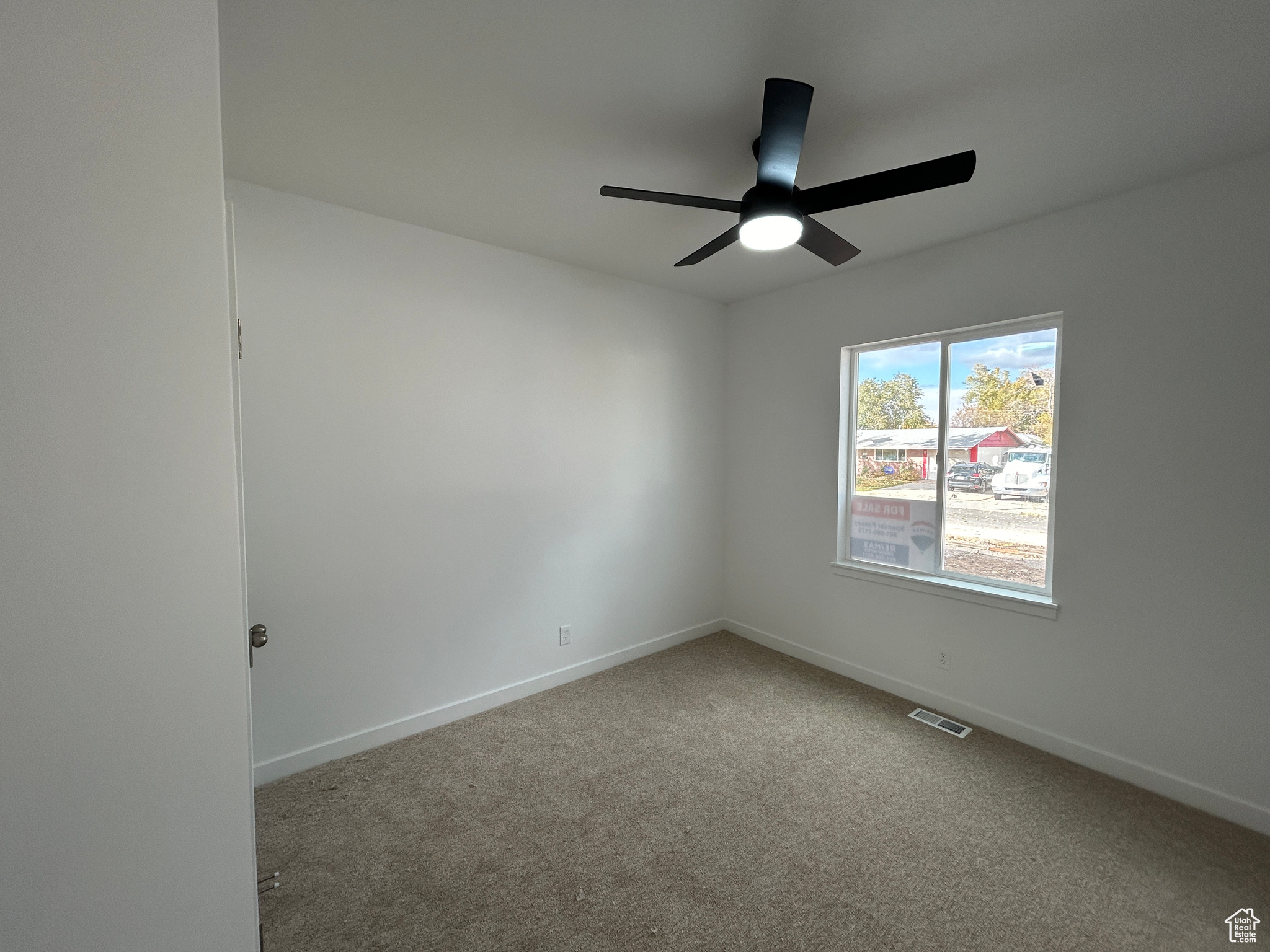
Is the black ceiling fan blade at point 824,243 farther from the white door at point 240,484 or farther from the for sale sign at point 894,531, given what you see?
the for sale sign at point 894,531

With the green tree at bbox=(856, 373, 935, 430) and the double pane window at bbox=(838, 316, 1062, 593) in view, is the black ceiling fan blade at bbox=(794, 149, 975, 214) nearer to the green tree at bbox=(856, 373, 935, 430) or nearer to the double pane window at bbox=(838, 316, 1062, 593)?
the double pane window at bbox=(838, 316, 1062, 593)

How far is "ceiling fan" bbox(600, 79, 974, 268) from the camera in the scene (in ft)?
4.73

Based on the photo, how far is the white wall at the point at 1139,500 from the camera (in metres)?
2.11

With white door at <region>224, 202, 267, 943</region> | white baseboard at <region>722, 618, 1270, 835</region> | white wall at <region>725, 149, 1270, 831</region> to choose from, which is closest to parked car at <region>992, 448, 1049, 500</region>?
white wall at <region>725, 149, 1270, 831</region>

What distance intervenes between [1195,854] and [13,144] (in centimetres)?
362

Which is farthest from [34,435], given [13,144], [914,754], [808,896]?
[914,754]

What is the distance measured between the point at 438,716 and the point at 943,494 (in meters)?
3.10

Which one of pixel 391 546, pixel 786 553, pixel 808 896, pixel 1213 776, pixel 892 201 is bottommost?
pixel 808 896

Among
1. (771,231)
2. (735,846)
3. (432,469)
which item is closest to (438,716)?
(432,469)

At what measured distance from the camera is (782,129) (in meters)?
1.52

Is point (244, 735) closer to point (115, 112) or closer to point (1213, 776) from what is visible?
point (115, 112)

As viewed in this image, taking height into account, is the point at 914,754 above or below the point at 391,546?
below

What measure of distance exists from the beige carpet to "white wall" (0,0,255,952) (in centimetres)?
123

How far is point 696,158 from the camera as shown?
6.84 feet
